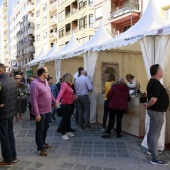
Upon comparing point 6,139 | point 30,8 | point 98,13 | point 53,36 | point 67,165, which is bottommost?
point 67,165

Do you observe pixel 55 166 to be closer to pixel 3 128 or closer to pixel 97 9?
pixel 3 128

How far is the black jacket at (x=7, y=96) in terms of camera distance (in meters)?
4.40

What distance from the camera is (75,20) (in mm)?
39312

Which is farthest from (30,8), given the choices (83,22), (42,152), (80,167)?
(80,167)

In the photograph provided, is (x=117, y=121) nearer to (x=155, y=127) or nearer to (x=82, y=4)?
(x=155, y=127)

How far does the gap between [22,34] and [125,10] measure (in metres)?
46.5

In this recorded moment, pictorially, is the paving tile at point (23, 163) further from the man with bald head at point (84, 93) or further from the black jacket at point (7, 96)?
the man with bald head at point (84, 93)

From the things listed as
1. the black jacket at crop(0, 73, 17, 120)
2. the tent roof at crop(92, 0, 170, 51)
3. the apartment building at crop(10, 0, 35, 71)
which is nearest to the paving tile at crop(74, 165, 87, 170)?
the black jacket at crop(0, 73, 17, 120)

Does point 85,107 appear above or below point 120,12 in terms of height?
below

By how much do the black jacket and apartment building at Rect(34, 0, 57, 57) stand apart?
1703 inches

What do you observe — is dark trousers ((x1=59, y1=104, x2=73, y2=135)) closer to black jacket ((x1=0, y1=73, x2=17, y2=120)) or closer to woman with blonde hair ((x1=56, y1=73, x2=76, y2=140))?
woman with blonde hair ((x1=56, y1=73, x2=76, y2=140))

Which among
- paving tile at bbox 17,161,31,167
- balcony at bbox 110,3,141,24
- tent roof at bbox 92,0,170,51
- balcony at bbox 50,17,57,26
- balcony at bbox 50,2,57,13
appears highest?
balcony at bbox 50,2,57,13

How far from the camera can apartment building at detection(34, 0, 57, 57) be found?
48062 millimetres

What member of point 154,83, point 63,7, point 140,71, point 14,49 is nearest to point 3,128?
point 154,83
